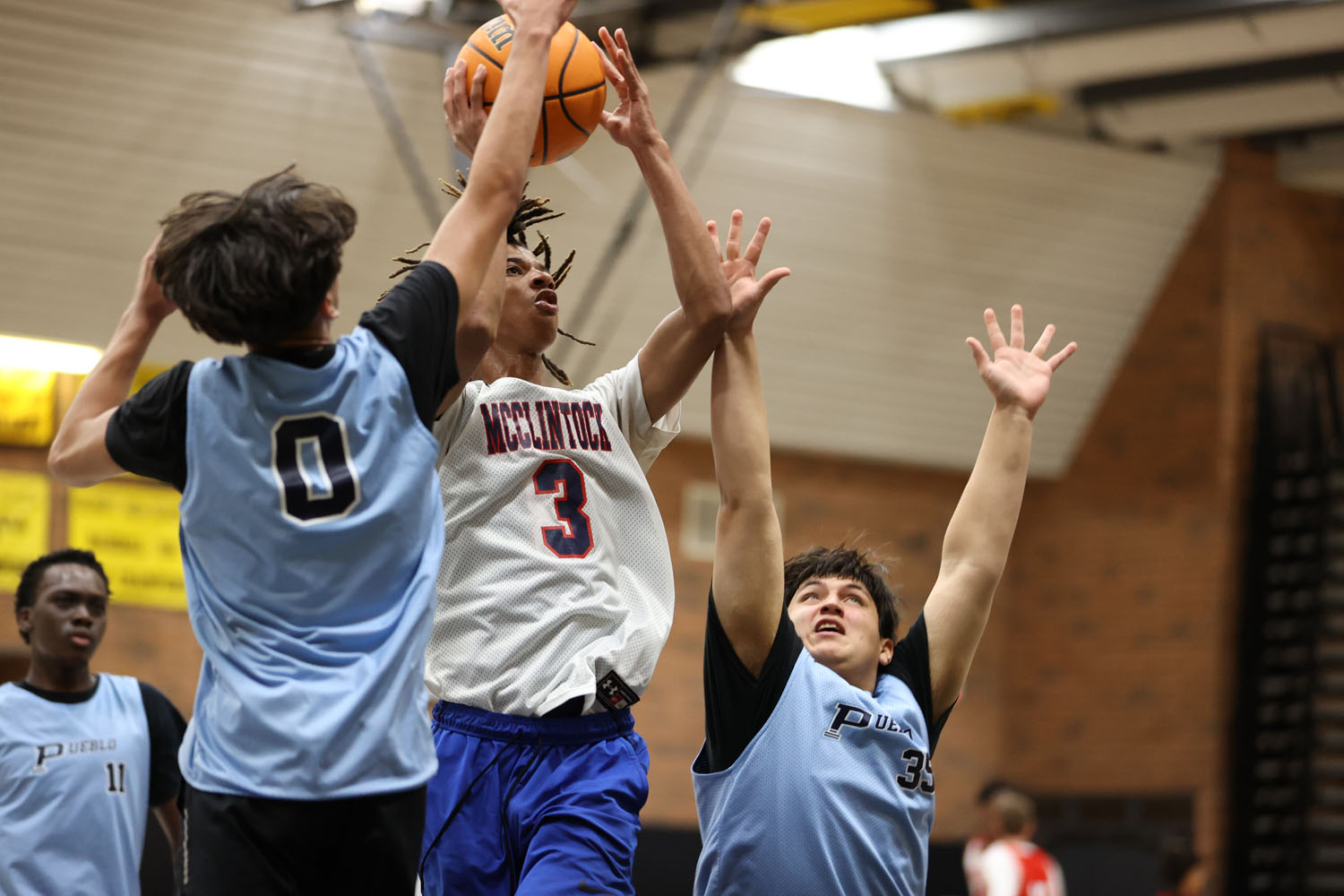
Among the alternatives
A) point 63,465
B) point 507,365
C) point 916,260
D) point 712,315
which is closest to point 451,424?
point 507,365

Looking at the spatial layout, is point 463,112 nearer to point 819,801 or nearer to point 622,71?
point 622,71

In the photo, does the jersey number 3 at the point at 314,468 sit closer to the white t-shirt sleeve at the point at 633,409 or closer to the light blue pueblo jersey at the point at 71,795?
the white t-shirt sleeve at the point at 633,409

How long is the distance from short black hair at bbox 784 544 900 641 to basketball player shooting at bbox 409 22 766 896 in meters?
0.38

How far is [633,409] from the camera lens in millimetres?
3791

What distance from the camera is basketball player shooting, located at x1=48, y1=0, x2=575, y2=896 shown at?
2.52m

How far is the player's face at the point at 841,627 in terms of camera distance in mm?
3725

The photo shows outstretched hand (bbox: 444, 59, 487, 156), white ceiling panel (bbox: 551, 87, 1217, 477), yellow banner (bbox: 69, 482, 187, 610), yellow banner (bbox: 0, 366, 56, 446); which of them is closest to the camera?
outstretched hand (bbox: 444, 59, 487, 156)

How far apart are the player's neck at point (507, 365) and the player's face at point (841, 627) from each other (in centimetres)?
84

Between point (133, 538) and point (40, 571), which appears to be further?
point (133, 538)

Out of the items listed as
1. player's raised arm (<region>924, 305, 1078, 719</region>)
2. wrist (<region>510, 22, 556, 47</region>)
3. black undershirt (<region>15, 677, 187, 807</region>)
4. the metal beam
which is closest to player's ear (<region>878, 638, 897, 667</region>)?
player's raised arm (<region>924, 305, 1078, 719</region>)

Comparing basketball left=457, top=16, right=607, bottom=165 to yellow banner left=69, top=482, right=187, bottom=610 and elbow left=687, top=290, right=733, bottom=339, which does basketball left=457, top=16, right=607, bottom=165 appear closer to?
elbow left=687, top=290, right=733, bottom=339

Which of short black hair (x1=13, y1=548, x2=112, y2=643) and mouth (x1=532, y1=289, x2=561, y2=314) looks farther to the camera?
short black hair (x1=13, y1=548, x2=112, y2=643)

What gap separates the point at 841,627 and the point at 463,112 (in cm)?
144

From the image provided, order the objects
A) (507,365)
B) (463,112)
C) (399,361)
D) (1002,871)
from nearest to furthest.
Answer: (399,361), (463,112), (507,365), (1002,871)
